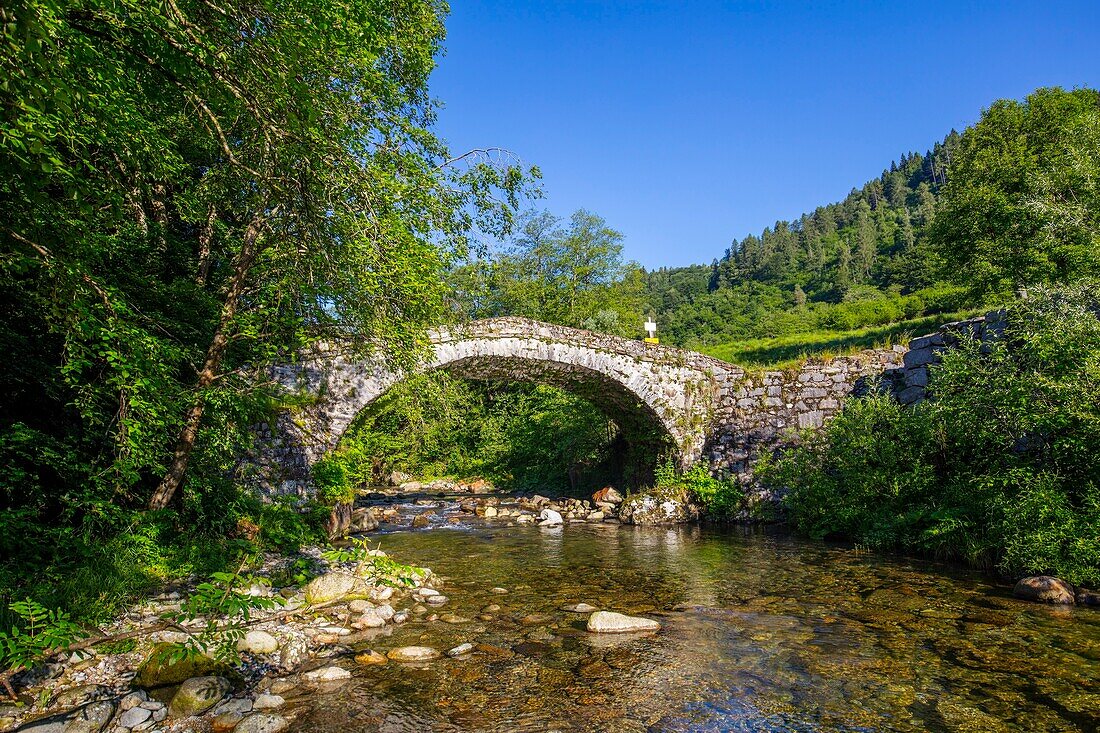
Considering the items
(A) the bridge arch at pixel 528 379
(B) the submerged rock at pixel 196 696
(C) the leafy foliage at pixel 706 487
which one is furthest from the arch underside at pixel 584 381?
(B) the submerged rock at pixel 196 696

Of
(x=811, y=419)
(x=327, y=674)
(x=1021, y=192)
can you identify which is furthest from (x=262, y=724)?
(x=1021, y=192)

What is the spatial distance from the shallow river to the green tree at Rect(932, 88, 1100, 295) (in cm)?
1205

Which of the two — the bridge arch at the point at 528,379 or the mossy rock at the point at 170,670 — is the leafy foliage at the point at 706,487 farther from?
the mossy rock at the point at 170,670

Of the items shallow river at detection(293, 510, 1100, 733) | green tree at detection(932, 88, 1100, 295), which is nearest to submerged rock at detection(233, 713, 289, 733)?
shallow river at detection(293, 510, 1100, 733)

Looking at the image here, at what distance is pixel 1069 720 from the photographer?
3.48m

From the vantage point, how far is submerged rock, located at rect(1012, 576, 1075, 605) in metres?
5.65

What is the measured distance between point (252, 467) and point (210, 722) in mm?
6282

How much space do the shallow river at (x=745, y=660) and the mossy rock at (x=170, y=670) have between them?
738 millimetres

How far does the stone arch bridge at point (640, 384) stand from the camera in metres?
10.6

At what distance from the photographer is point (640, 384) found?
541 inches

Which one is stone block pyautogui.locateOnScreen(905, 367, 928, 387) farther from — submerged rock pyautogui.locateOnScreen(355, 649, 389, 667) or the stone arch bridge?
submerged rock pyautogui.locateOnScreen(355, 649, 389, 667)

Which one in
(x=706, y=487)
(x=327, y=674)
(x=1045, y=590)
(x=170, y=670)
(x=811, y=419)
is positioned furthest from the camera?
(x=706, y=487)

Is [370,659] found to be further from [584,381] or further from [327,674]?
[584,381]

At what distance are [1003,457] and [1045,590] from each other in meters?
2.00
